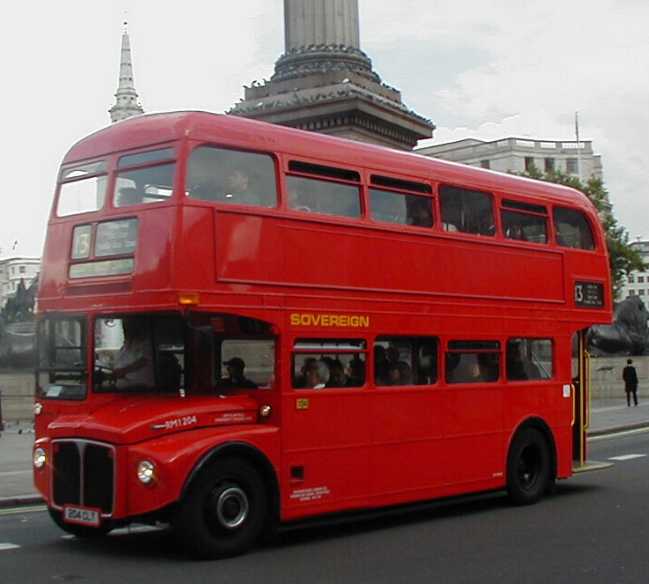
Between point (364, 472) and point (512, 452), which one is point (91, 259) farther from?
point (512, 452)

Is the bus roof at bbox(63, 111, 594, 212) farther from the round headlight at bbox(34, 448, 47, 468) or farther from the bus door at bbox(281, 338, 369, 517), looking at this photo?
the round headlight at bbox(34, 448, 47, 468)

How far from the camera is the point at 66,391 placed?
11.9m

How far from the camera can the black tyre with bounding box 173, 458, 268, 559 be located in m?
10.8

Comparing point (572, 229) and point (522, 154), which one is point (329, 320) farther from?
point (522, 154)

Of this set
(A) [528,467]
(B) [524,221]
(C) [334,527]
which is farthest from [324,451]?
(B) [524,221]

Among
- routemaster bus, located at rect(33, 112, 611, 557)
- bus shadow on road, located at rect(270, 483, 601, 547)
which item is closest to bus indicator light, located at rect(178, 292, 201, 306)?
routemaster bus, located at rect(33, 112, 611, 557)

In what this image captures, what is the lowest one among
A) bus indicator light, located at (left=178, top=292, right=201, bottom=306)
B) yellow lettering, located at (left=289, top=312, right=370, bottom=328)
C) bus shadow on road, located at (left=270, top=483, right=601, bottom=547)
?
bus shadow on road, located at (left=270, top=483, right=601, bottom=547)

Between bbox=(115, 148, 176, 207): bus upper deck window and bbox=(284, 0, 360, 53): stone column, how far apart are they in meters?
20.9

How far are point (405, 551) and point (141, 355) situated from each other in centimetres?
309

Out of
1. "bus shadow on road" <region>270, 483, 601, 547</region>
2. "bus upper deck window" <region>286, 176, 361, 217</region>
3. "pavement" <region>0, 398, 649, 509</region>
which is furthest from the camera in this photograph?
"pavement" <region>0, 398, 649, 509</region>

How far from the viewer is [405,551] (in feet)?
37.4

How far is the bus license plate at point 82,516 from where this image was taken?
1091 cm

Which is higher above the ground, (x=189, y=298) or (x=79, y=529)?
(x=189, y=298)

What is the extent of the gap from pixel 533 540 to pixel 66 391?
4783mm
